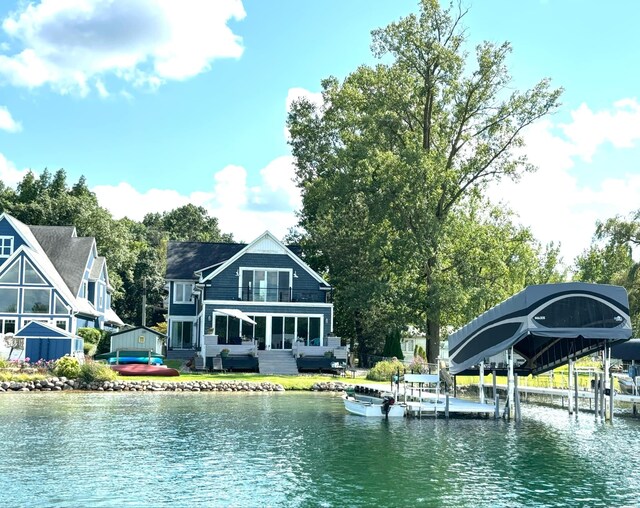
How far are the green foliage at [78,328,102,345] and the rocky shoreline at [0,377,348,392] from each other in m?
13.8

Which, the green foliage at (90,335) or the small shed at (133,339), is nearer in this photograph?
the small shed at (133,339)

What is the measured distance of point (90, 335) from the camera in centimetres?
5294

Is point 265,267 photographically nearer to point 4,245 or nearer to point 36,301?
point 36,301

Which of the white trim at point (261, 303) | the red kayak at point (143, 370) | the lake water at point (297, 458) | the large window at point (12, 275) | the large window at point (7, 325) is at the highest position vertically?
the large window at point (12, 275)

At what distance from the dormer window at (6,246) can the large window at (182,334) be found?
12.4m

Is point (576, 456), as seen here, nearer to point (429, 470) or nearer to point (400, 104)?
point (429, 470)

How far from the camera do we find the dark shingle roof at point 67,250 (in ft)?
186

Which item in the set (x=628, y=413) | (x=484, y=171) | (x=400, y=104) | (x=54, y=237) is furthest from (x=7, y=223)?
(x=628, y=413)

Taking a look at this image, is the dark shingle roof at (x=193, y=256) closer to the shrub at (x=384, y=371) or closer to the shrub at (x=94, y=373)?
the shrub at (x=384, y=371)

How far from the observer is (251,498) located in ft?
52.1

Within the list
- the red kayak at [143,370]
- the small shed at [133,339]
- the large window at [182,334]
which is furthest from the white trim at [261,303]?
the large window at [182,334]

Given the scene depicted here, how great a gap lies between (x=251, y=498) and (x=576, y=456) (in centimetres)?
1041

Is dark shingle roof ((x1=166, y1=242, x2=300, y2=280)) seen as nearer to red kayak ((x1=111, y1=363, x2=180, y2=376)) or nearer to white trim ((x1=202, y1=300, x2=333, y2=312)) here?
white trim ((x1=202, y1=300, x2=333, y2=312))

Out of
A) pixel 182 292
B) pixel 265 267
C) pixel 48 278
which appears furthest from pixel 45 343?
pixel 182 292
